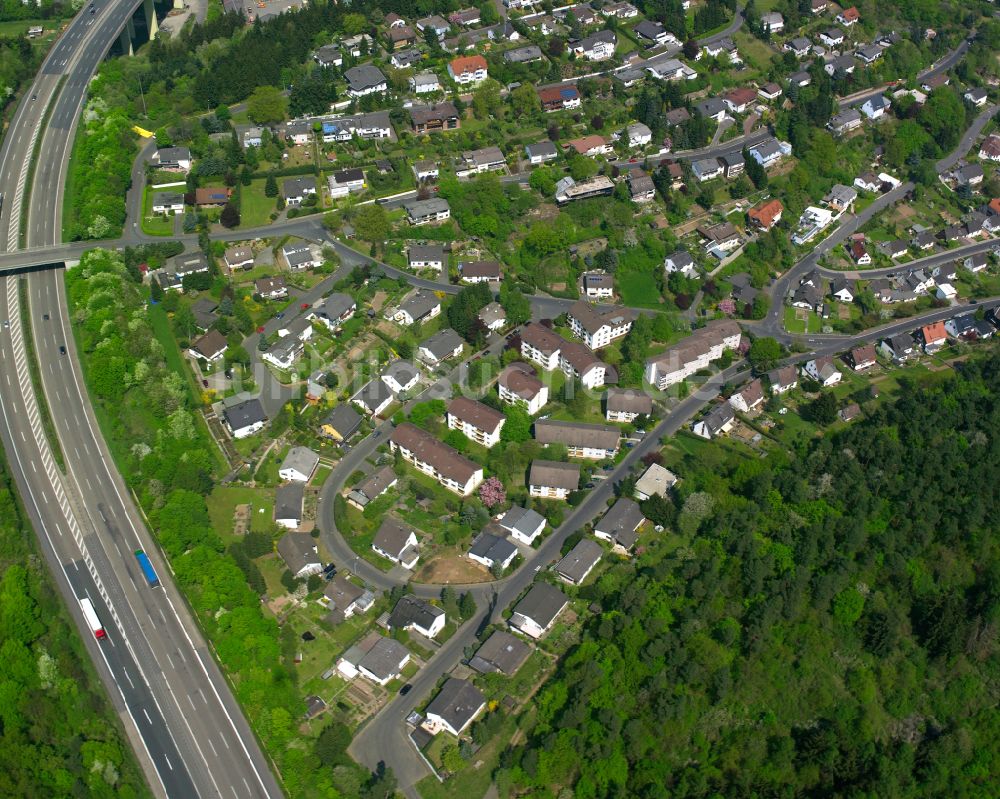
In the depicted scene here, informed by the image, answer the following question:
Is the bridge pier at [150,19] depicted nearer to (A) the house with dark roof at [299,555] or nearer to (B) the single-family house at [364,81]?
(B) the single-family house at [364,81]

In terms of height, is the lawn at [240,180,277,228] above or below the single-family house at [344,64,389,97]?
below

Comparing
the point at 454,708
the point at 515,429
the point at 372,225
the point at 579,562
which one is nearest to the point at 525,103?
the point at 372,225

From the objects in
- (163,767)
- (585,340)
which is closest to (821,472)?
(585,340)

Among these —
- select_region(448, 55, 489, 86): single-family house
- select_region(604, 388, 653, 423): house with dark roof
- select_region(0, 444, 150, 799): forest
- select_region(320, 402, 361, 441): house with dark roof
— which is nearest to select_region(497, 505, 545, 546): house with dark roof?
select_region(604, 388, 653, 423): house with dark roof

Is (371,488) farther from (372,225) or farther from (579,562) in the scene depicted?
(372,225)

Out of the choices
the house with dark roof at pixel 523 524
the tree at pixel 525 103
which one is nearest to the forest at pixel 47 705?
the house with dark roof at pixel 523 524

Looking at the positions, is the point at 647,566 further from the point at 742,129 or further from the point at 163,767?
the point at 742,129

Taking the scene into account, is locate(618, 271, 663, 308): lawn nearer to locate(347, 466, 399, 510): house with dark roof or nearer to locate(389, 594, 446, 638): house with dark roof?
locate(347, 466, 399, 510): house with dark roof
